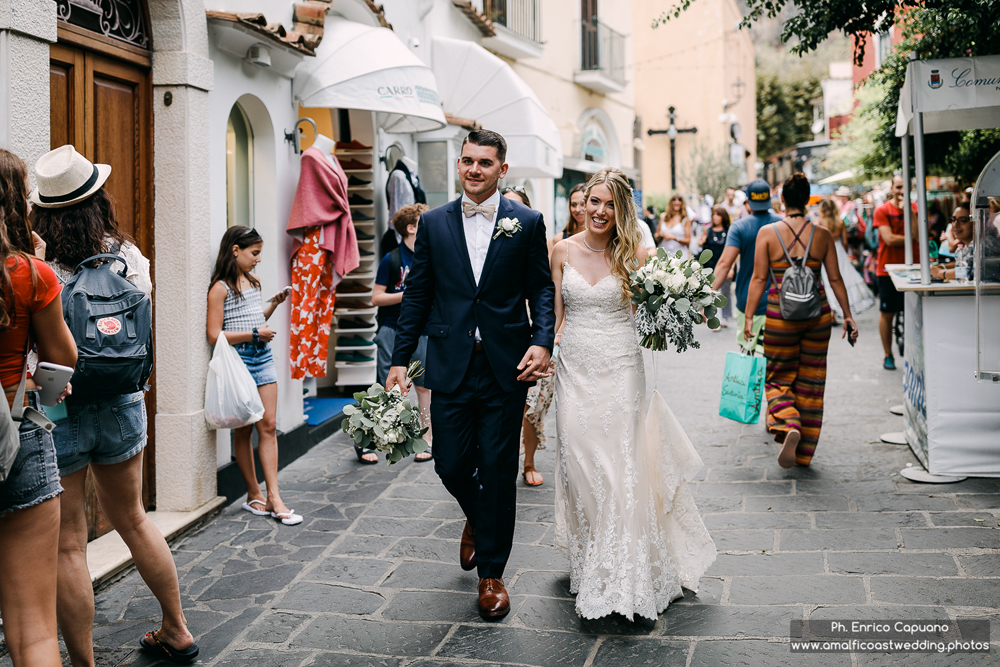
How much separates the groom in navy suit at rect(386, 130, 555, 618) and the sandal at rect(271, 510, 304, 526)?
Answer: 5.93ft

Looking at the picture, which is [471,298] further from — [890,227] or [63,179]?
[890,227]

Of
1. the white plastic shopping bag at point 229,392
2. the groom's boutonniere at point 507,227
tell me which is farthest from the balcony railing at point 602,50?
the groom's boutonniere at point 507,227

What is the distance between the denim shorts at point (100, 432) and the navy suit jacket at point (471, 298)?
1253 mm

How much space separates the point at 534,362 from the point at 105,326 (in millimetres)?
1866

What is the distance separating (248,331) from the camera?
5.88m

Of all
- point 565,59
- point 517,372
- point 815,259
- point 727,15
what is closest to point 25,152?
point 517,372

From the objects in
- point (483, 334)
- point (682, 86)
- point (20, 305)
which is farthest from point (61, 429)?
point (682, 86)

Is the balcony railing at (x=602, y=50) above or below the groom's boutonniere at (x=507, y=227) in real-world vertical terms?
above

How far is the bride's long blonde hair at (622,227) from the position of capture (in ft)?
14.6

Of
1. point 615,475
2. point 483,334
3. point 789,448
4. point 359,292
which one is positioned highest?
point 359,292

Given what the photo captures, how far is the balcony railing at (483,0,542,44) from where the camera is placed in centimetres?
1612

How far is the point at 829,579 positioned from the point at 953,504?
5.56 ft

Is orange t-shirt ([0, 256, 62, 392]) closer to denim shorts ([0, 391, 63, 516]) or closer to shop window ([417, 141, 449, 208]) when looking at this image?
denim shorts ([0, 391, 63, 516])

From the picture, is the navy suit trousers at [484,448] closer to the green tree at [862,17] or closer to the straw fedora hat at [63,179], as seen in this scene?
the straw fedora hat at [63,179]
